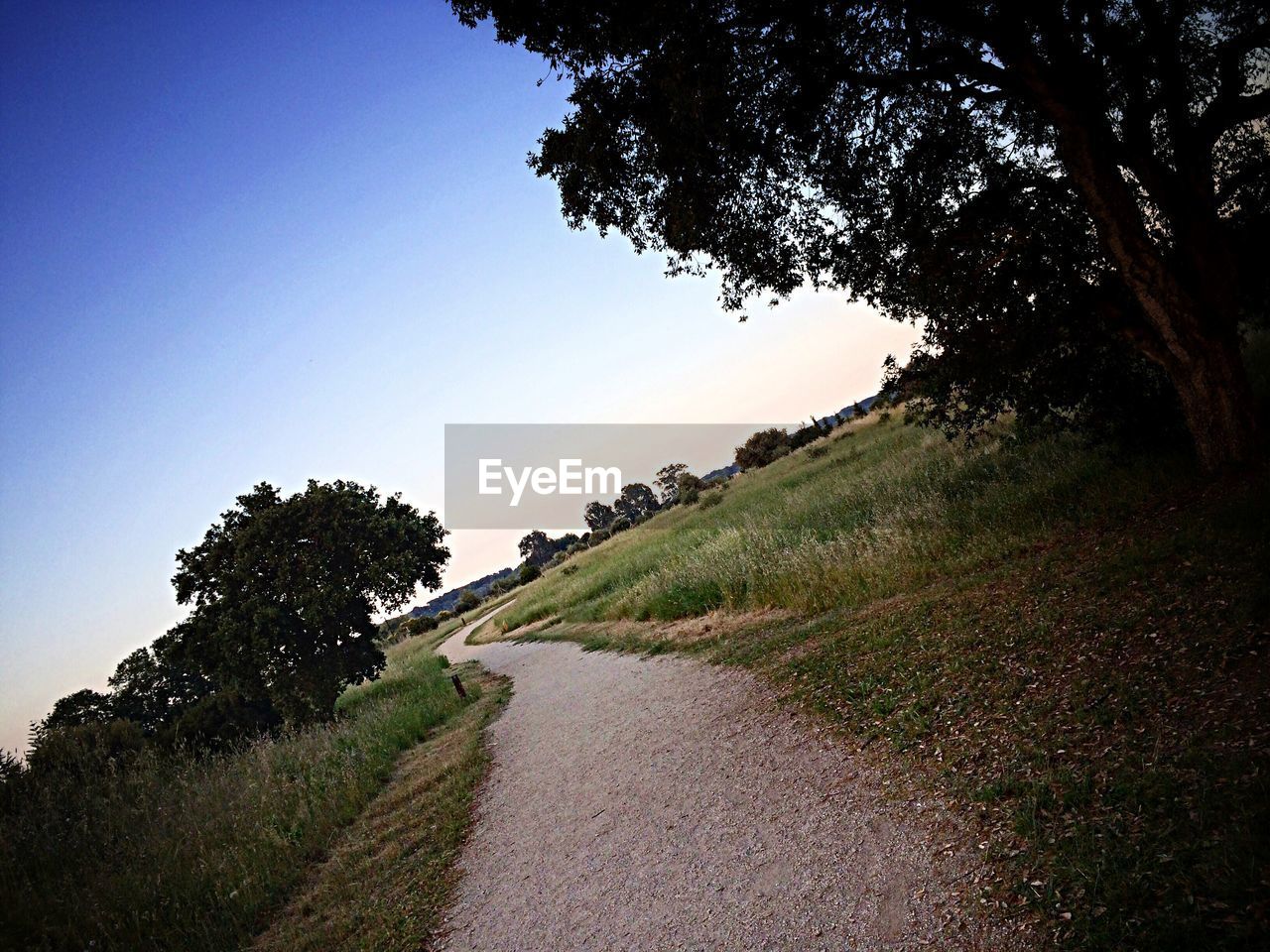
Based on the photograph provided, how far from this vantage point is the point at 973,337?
28.4 feet

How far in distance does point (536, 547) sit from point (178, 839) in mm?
126550

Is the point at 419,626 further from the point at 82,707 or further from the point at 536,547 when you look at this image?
the point at 536,547

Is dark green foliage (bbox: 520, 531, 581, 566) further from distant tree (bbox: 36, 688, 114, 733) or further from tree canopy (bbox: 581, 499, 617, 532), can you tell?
distant tree (bbox: 36, 688, 114, 733)

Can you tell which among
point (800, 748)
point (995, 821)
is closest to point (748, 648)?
point (800, 748)

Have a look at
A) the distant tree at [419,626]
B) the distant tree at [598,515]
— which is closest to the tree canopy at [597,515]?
the distant tree at [598,515]

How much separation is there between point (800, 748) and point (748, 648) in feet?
11.7

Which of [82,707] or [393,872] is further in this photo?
[82,707]

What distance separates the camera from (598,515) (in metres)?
131

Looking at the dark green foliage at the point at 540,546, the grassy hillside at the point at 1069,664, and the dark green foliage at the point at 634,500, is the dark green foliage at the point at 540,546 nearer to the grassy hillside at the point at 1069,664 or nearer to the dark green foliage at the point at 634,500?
the dark green foliage at the point at 634,500

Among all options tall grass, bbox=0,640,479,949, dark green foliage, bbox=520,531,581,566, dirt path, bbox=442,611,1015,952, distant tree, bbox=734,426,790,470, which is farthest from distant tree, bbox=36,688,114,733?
dark green foliage, bbox=520,531,581,566

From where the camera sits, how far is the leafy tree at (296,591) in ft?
55.9

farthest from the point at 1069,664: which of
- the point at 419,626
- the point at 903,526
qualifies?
the point at 419,626

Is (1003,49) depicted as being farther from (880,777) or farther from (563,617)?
(563,617)

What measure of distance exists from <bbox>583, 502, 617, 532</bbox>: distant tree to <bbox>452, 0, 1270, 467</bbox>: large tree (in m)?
121
